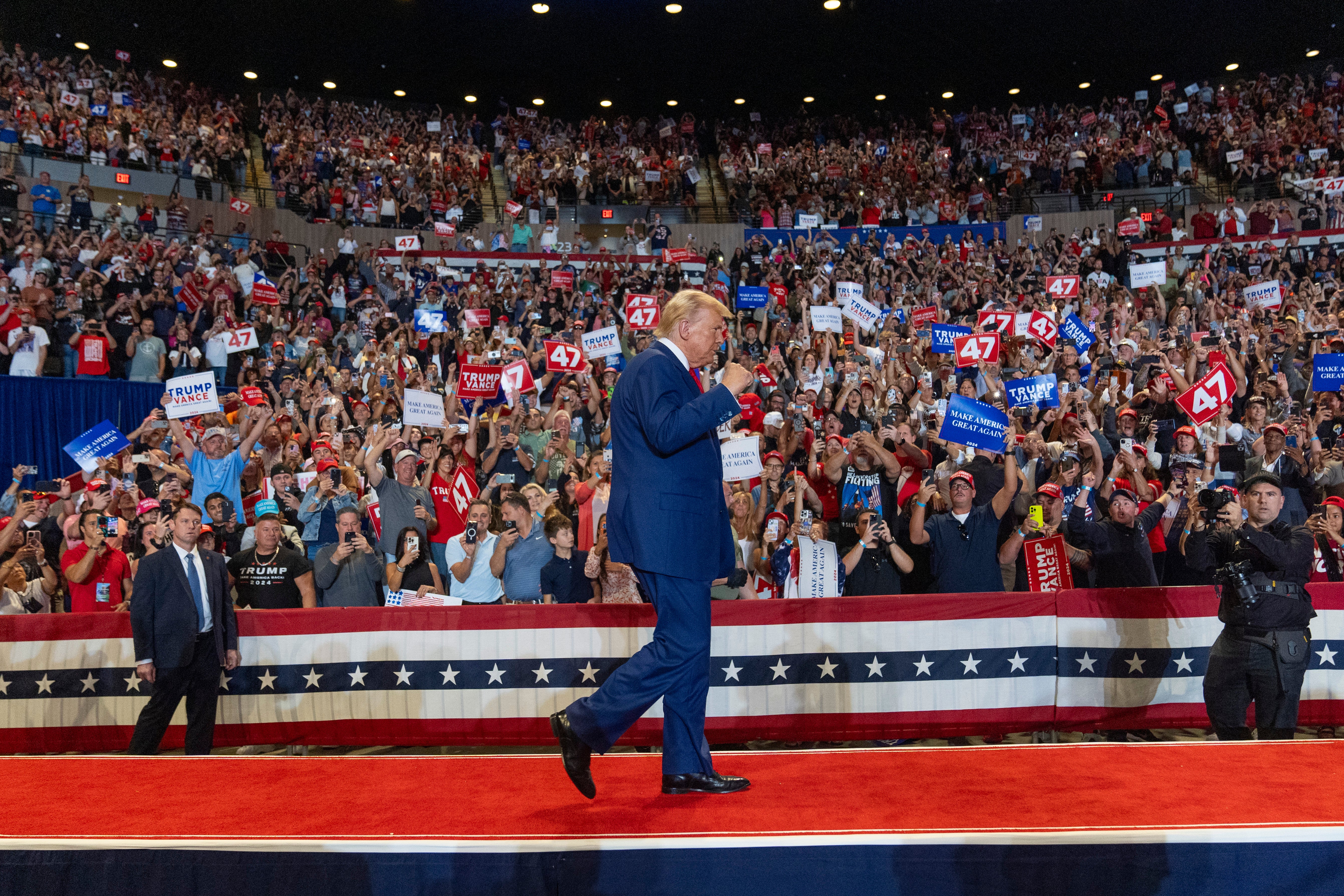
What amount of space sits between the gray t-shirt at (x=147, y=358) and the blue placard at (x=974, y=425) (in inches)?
483

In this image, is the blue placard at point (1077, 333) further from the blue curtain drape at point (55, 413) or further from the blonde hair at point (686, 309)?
the blue curtain drape at point (55, 413)

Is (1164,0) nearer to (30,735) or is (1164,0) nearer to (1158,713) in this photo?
(1158,713)

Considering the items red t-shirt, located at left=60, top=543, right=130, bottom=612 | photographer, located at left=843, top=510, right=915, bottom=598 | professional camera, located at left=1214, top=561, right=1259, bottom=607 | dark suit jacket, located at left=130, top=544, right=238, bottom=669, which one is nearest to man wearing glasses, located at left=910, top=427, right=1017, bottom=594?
photographer, located at left=843, top=510, right=915, bottom=598

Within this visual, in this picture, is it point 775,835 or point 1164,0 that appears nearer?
point 775,835

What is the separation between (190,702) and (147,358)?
33.8ft

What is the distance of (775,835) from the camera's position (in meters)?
2.88

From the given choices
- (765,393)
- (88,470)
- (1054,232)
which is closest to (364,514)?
(88,470)

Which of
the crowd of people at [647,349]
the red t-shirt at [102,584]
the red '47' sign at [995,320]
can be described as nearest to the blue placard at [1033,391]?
the crowd of people at [647,349]

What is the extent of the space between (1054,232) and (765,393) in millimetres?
13576

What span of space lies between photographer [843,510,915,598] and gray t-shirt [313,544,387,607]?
3.79 m

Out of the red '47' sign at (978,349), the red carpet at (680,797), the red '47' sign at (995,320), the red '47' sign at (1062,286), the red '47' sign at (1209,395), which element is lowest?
the red carpet at (680,797)

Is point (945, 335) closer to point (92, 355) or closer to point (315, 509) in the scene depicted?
point (315, 509)

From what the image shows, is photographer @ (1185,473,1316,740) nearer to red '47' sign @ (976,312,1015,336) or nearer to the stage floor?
the stage floor

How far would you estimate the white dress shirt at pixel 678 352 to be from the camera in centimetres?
346
